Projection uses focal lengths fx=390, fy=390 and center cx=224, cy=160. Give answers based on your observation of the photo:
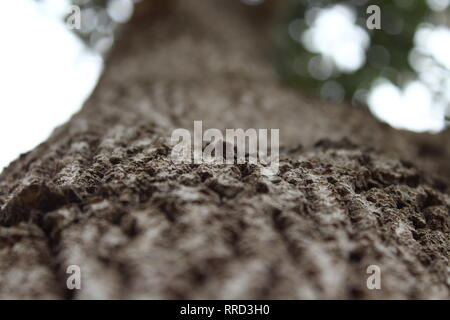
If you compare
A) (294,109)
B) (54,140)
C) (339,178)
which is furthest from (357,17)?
(54,140)

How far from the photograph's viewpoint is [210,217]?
1.21 meters

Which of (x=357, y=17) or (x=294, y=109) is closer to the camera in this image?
(x=294, y=109)

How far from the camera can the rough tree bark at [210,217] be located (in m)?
1.07

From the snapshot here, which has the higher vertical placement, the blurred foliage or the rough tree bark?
the blurred foliage

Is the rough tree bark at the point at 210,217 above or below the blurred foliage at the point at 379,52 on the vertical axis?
below

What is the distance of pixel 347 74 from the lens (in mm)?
4184

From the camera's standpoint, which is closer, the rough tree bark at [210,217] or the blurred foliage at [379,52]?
the rough tree bark at [210,217]

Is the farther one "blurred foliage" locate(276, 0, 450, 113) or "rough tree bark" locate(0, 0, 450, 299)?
"blurred foliage" locate(276, 0, 450, 113)

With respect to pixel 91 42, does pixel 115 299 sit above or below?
below

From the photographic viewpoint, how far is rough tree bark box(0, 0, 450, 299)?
3.51 feet

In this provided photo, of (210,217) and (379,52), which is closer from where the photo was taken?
(210,217)

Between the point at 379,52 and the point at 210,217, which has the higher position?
the point at 379,52

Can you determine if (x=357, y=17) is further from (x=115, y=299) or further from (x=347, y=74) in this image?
(x=115, y=299)

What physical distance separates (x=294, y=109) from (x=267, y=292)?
1987 millimetres
